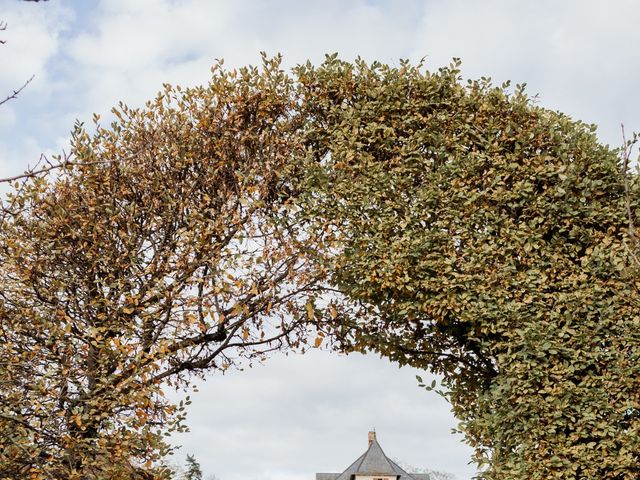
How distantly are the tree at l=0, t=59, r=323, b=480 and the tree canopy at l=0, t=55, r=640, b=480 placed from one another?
0.03 meters

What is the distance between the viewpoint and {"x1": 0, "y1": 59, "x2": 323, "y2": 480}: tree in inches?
309

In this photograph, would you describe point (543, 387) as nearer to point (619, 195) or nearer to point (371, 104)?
point (619, 195)

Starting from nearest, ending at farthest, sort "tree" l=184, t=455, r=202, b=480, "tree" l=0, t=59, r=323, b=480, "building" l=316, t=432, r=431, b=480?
1. "tree" l=0, t=59, r=323, b=480
2. "building" l=316, t=432, r=431, b=480
3. "tree" l=184, t=455, r=202, b=480

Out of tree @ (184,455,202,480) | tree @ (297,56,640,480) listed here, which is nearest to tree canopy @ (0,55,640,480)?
tree @ (297,56,640,480)

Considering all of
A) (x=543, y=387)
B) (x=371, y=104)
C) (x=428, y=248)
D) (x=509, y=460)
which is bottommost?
(x=509, y=460)

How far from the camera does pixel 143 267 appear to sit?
9086 mm

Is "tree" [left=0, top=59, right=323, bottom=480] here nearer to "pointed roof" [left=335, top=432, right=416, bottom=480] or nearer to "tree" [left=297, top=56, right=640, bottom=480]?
"tree" [left=297, top=56, right=640, bottom=480]

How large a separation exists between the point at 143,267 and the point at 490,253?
4.97 meters

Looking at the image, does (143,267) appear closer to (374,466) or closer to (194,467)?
(374,466)

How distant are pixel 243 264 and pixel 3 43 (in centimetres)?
545

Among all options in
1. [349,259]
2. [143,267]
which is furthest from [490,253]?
[143,267]

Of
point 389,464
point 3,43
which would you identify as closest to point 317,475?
point 389,464

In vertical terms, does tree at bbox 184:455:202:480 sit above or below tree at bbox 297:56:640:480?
above

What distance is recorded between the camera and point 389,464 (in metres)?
32.8
